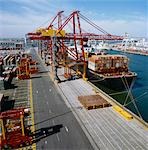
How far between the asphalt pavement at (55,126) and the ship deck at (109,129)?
1567mm

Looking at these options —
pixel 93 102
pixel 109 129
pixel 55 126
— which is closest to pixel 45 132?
pixel 55 126

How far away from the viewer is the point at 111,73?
103m

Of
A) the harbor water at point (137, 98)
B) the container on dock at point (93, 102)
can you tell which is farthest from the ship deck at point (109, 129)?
the harbor water at point (137, 98)

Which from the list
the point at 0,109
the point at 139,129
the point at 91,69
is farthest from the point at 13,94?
the point at 91,69

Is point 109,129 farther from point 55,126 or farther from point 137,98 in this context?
point 137,98

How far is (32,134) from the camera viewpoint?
1607 inches

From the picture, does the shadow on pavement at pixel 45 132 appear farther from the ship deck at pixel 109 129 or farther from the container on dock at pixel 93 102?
the container on dock at pixel 93 102

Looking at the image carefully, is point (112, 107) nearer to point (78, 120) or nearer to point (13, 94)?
point (78, 120)

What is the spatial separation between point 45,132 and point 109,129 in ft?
39.9

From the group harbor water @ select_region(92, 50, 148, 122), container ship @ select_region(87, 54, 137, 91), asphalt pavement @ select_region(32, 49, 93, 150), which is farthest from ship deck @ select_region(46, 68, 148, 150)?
container ship @ select_region(87, 54, 137, 91)

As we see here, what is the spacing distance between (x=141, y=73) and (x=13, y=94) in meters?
82.8

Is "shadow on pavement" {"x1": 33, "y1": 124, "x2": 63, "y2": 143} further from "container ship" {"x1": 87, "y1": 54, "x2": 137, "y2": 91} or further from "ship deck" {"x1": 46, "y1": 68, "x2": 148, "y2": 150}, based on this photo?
"container ship" {"x1": 87, "y1": 54, "x2": 137, "y2": 91}

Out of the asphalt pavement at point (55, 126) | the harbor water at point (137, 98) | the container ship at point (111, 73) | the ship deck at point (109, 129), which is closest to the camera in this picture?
the ship deck at point (109, 129)

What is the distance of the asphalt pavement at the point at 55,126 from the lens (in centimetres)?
3688
